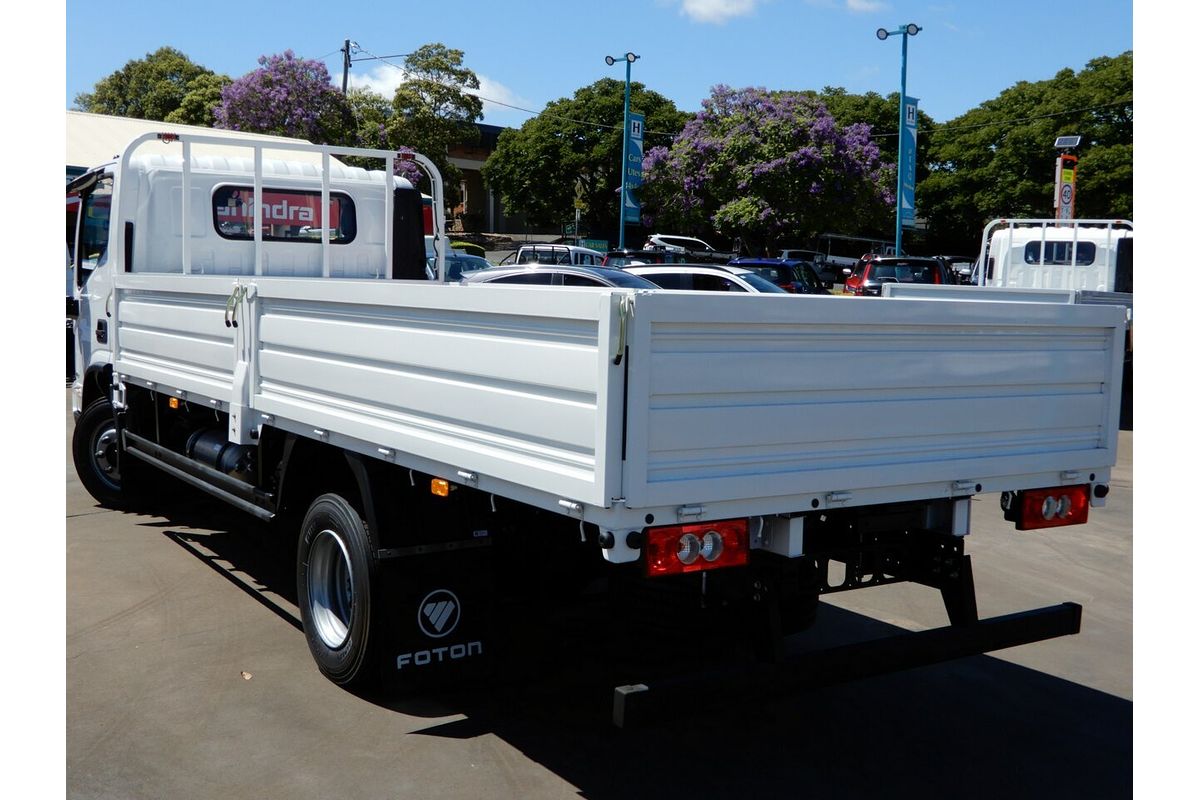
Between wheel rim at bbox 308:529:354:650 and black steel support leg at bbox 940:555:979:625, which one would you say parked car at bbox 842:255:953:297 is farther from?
wheel rim at bbox 308:529:354:650

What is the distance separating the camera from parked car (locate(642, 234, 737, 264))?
2078 cm

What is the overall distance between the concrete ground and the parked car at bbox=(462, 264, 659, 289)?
8163 mm

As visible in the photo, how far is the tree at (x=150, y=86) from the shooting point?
4822 centimetres

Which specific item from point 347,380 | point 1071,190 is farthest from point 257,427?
point 1071,190

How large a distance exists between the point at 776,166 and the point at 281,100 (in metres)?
16.8

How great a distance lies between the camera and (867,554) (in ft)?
13.9

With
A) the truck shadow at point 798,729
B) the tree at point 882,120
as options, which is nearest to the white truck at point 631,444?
the truck shadow at point 798,729

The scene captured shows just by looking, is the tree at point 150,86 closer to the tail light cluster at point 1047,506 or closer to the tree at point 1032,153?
the tree at point 1032,153

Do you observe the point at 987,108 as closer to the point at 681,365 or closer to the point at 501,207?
the point at 501,207

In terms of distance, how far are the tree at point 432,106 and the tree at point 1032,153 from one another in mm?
22701

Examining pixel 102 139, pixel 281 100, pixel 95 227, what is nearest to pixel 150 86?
pixel 281 100

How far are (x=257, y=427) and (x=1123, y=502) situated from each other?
24.8 feet

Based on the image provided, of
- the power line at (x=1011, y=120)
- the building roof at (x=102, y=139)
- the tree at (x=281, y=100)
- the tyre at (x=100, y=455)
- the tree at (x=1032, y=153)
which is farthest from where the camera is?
the power line at (x=1011, y=120)

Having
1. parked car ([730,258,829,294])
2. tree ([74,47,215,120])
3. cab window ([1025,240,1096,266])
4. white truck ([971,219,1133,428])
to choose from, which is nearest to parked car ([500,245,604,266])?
parked car ([730,258,829,294])
